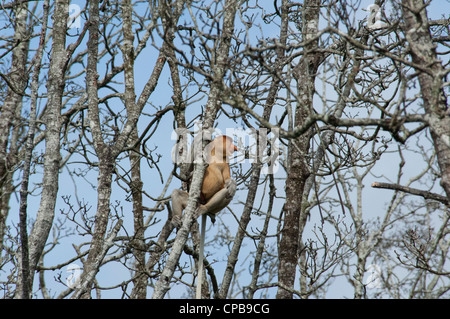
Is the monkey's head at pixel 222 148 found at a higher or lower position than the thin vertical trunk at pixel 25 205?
higher

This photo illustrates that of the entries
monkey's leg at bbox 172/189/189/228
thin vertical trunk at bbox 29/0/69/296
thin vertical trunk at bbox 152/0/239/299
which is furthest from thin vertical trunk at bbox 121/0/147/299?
thin vertical trunk at bbox 152/0/239/299

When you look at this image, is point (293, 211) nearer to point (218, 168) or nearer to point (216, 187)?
point (216, 187)

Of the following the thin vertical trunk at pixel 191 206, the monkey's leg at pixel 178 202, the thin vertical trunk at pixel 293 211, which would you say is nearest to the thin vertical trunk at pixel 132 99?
the monkey's leg at pixel 178 202

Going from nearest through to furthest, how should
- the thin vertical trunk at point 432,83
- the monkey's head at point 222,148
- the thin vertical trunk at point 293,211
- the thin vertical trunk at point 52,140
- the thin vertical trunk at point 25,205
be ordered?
the thin vertical trunk at point 432,83 → the thin vertical trunk at point 25,205 → the thin vertical trunk at point 52,140 → the thin vertical trunk at point 293,211 → the monkey's head at point 222,148

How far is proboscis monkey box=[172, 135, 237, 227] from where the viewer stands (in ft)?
22.2

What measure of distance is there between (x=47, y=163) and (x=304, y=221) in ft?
13.4

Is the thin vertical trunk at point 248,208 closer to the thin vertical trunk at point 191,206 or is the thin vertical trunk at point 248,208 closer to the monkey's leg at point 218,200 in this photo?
the monkey's leg at point 218,200

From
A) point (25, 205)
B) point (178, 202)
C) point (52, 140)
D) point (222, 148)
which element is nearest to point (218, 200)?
point (178, 202)

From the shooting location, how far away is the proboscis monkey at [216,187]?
6.77m

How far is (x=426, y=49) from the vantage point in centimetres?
414

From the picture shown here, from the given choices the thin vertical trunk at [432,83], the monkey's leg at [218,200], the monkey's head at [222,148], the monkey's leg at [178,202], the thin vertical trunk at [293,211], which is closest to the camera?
the thin vertical trunk at [432,83]

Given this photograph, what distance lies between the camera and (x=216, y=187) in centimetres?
718

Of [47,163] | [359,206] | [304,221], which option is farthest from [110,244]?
[359,206]
